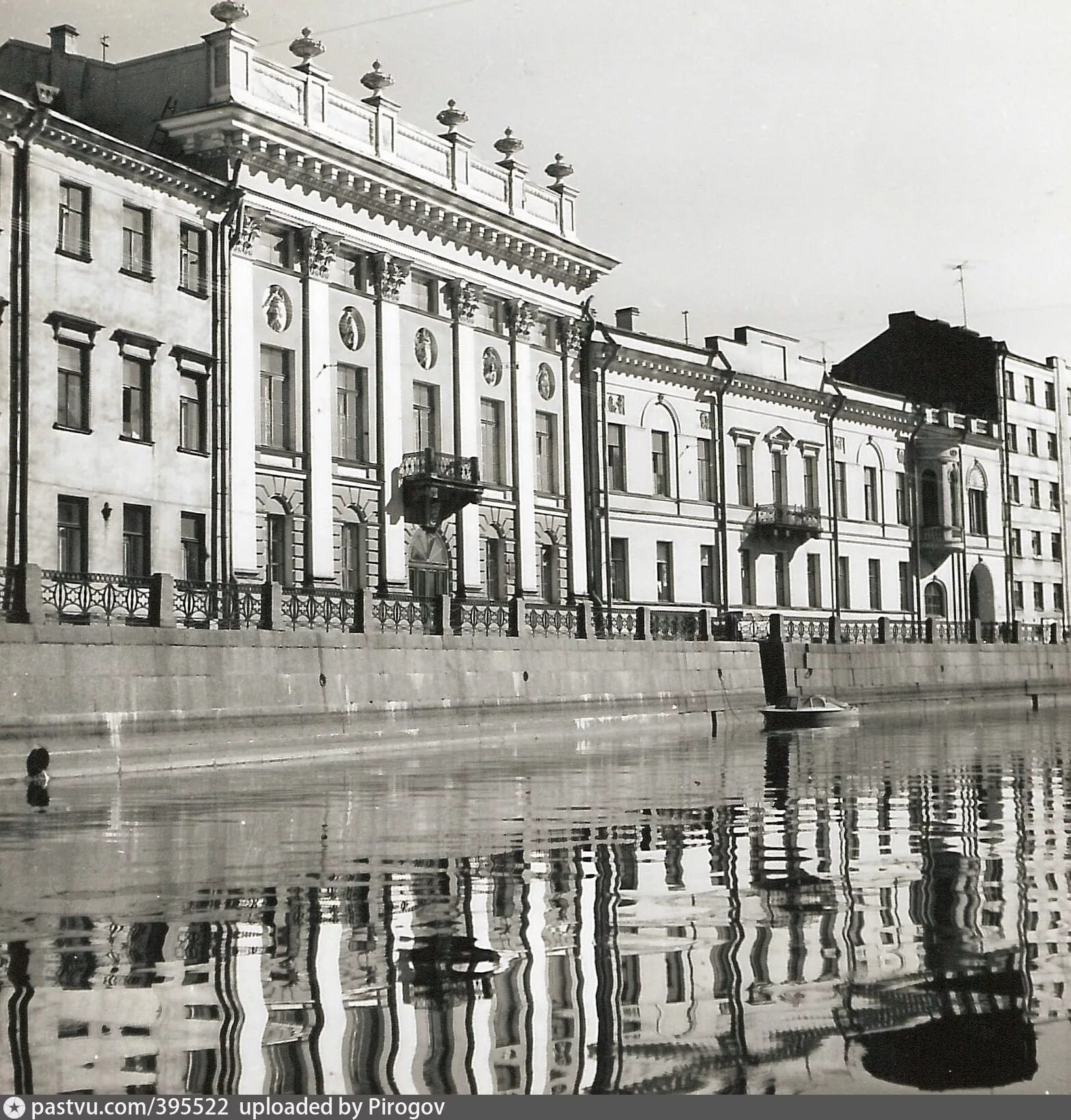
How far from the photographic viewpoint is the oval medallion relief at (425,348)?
38562 millimetres

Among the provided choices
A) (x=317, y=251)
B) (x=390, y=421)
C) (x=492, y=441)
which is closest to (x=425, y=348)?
(x=390, y=421)

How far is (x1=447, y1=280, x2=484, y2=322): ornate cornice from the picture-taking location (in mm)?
39375

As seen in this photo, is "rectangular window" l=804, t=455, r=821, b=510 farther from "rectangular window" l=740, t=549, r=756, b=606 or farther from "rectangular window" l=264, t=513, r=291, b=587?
"rectangular window" l=264, t=513, r=291, b=587

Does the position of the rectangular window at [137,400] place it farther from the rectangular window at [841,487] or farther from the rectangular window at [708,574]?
the rectangular window at [841,487]

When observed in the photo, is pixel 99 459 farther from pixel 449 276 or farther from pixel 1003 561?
pixel 1003 561

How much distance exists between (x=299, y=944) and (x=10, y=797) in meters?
11.5

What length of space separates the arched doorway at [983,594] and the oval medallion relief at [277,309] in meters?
36.4

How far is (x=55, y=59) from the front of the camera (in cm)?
3481

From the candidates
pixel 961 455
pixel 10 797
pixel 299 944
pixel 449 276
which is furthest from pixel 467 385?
pixel 299 944

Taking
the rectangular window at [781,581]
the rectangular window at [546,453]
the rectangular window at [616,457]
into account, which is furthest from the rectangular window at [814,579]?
the rectangular window at [546,453]

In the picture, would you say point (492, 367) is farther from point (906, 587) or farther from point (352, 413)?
point (906, 587)

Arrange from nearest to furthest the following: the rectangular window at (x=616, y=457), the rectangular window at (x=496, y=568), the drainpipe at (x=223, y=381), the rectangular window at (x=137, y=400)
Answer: the rectangular window at (x=137, y=400) → the drainpipe at (x=223, y=381) → the rectangular window at (x=496, y=568) → the rectangular window at (x=616, y=457)

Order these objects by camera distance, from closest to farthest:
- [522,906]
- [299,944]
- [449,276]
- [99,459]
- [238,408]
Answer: [299,944]
[522,906]
[99,459]
[238,408]
[449,276]

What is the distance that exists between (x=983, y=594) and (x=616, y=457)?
2263 centimetres
